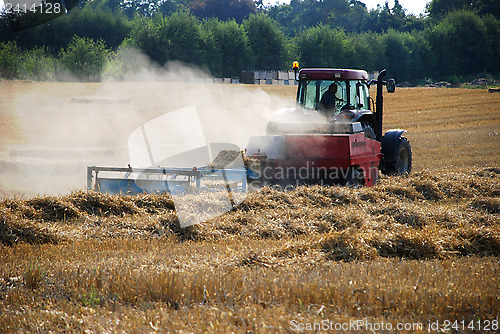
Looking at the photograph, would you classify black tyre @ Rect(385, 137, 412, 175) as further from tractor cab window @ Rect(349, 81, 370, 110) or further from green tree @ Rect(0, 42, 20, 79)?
green tree @ Rect(0, 42, 20, 79)

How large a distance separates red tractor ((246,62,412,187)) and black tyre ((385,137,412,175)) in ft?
2.34

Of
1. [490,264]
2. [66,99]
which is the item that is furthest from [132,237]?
[66,99]

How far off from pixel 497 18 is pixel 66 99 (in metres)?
63.6

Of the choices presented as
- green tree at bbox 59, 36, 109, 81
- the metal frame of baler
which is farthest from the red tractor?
green tree at bbox 59, 36, 109, 81

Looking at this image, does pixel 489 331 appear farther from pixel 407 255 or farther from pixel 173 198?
pixel 173 198

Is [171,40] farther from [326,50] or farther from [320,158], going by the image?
[320,158]

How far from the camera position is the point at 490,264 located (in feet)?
19.1

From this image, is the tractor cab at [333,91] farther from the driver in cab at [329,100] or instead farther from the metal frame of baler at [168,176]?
the metal frame of baler at [168,176]

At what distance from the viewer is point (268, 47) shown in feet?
195

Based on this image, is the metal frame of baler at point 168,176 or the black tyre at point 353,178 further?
the black tyre at point 353,178

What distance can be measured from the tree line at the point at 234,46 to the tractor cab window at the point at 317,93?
1076 inches

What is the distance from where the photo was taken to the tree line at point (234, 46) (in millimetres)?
39594

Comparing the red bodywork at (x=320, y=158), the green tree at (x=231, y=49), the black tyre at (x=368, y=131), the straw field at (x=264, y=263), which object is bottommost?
the straw field at (x=264, y=263)

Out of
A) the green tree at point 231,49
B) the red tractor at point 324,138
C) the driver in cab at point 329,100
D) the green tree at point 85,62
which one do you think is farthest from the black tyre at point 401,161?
the green tree at point 231,49
